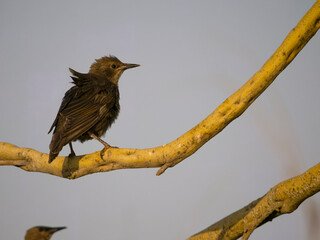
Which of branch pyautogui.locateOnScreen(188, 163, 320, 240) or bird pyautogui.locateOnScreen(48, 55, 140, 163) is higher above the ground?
bird pyautogui.locateOnScreen(48, 55, 140, 163)

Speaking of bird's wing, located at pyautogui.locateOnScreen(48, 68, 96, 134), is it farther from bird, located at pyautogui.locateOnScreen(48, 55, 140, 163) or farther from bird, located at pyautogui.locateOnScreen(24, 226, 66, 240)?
bird, located at pyautogui.locateOnScreen(24, 226, 66, 240)

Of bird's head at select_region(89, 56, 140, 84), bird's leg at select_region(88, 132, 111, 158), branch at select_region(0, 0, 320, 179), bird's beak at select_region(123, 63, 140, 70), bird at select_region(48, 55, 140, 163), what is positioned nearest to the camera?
branch at select_region(0, 0, 320, 179)

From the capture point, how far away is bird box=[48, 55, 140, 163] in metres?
4.78

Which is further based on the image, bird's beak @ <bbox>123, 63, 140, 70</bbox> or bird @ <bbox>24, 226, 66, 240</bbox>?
bird's beak @ <bbox>123, 63, 140, 70</bbox>

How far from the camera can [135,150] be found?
403cm

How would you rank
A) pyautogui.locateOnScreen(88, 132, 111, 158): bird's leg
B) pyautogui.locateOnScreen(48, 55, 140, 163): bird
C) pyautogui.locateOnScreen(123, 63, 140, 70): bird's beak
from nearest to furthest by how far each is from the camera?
pyautogui.locateOnScreen(88, 132, 111, 158): bird's leg, pyautogui.locateOnScreen(48, 55, 140, 163): bird, pyautogui.locateOnScreen(123, 63, 140, 70): bird's beak

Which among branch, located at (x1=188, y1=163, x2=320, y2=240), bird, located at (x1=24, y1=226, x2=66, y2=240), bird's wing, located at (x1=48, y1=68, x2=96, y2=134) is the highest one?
bird's wing, located at (x1=48, y1=68, x2=96, y2=134)

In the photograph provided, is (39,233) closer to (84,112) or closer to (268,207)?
(84,112)

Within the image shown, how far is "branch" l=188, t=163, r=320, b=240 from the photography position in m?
3.58

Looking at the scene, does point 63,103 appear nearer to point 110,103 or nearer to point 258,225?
point 110,103

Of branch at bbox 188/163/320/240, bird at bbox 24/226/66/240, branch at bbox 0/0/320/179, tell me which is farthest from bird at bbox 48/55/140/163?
branch at bbox 188/163/320/240

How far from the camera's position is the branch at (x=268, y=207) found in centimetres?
358

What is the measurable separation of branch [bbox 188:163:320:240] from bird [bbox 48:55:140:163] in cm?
163

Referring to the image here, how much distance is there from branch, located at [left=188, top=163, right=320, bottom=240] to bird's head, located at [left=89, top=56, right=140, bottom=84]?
3421 millimetres
